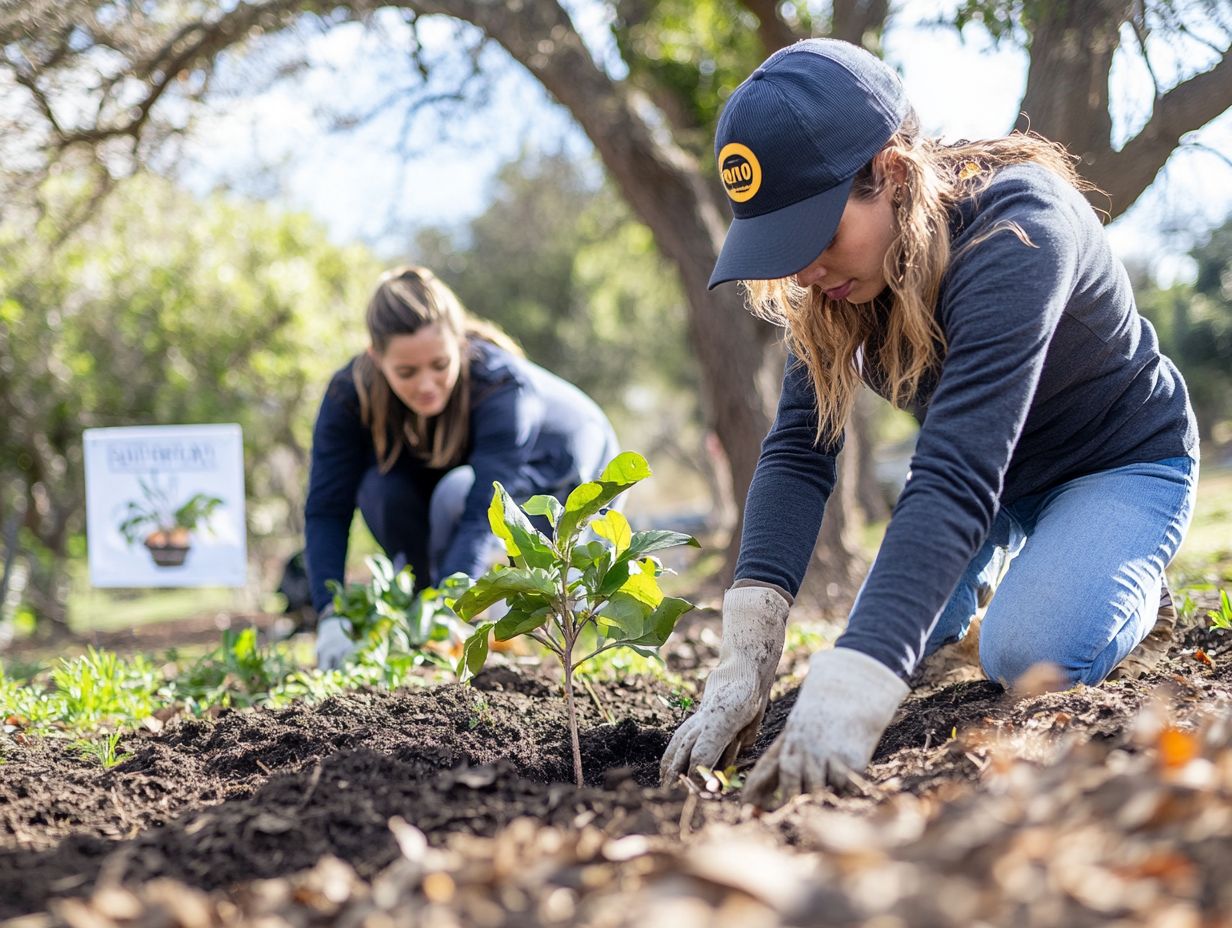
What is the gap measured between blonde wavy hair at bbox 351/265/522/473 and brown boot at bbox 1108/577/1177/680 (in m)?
2.34

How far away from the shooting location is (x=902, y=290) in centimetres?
202

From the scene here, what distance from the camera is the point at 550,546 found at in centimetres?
212

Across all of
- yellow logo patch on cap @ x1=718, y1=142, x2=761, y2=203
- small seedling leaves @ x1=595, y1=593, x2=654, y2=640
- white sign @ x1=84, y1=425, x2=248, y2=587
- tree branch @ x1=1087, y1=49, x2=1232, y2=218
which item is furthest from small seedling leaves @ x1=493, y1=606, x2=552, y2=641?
white sign @ x1=84, y1=425, x2=248, y2=587

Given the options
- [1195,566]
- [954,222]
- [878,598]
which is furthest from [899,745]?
[1195,566]

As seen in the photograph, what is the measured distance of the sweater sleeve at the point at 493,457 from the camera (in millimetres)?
3434

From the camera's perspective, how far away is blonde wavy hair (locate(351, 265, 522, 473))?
3.60 m

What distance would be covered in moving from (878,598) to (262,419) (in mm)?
9364

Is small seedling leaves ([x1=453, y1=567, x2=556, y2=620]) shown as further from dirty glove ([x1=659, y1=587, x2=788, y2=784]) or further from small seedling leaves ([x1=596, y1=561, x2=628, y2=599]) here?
dirty glove ([x1=659, y1=587, x2=788, y2=784])

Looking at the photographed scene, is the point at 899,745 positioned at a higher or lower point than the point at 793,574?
lower

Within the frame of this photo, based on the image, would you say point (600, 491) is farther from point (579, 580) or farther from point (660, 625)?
point (660, 625)

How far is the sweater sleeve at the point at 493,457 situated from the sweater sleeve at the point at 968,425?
1.90 m

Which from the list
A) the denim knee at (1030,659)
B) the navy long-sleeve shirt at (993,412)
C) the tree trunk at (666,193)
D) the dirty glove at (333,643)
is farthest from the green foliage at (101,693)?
the tree trunk at (666,193)

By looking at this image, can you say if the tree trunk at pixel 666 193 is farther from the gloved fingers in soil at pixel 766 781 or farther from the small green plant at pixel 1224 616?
the gloved fingers in soil at pixel 766 781

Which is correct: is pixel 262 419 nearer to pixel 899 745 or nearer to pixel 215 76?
pixel 215 76
